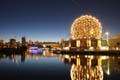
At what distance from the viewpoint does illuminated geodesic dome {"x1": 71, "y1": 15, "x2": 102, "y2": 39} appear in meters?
69.6

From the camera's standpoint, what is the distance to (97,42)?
10812cm

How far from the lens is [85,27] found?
73.6 meters

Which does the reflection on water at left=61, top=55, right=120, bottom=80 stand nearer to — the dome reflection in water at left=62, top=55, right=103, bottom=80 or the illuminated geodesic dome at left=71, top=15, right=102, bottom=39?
the dome reflection in water at left=62, top=55, right=103, bottom=80

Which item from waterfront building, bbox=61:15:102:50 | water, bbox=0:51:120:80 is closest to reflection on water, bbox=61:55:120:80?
water, bbox=0:51:120:80

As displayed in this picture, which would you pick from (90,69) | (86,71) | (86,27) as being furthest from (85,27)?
(86,71)

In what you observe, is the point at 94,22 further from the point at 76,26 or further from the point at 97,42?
the point at 97,42

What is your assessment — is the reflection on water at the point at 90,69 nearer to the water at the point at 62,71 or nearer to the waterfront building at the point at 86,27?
the water at the point at 62,71

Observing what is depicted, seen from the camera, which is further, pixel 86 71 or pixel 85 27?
pixel 85 27

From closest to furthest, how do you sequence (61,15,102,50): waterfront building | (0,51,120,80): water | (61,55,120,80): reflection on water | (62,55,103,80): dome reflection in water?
(62,55,103,80): dome reflection in water → (61,55,120,80): reflection on water → (0,51,120,80): water → (61,15,102,50): waterfront building

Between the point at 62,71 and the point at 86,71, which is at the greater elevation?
the point at 86,71

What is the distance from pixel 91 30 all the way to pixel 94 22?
273 centimetres

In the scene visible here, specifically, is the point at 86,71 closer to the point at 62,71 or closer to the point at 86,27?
the point at 62,71

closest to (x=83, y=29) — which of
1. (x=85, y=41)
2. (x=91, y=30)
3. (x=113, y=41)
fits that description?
(x=91, y=30)

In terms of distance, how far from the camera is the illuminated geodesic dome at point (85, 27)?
69.6 m
